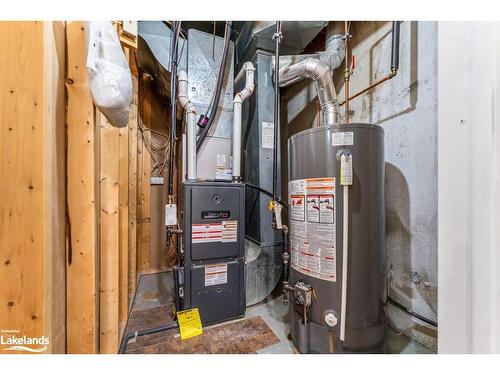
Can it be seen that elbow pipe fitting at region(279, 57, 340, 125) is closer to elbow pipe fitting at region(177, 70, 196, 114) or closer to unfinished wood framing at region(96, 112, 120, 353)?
elbow pipe fitting at region(177, 70, 196, 114)

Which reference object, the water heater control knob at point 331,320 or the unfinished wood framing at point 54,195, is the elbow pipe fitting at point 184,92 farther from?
the water heater control knob at point 331,320

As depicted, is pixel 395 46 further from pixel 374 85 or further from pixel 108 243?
pixel 108 243

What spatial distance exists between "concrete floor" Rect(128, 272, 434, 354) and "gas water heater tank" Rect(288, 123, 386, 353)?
0.63ft

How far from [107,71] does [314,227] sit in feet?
3.40

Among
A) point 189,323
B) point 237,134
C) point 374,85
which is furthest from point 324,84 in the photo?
point 189,323

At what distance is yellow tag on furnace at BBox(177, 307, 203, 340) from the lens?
46.4 inches

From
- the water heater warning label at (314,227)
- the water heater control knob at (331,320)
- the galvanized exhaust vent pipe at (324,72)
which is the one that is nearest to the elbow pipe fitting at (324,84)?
the galvanized exhaust vent pipe at (324,72)

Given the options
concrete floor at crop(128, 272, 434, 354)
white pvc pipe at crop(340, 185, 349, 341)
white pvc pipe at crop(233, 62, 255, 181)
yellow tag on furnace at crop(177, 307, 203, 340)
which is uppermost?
white pvc pipe at crop(233, 62, 255, 181)

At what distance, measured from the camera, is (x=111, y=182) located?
44.3 inches

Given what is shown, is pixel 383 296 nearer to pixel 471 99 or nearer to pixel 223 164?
pixel 471 99

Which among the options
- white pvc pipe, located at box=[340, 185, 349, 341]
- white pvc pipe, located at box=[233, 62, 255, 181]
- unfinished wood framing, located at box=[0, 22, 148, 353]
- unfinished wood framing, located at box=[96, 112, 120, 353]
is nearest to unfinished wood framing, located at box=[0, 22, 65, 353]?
unfinished wood framing, located at box=[0, 22, 148, 353]

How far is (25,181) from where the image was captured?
2.16 ft

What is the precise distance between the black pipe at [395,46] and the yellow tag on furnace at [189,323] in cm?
184

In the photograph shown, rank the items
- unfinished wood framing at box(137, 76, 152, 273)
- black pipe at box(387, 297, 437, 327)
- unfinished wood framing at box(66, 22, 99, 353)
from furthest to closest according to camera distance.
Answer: unfinished wood framing at box(137, 76, 152, 273) < black pipe at box(387, 297, 437, 327) < unfinished wood framing at box(66, 22, 99, 353)
